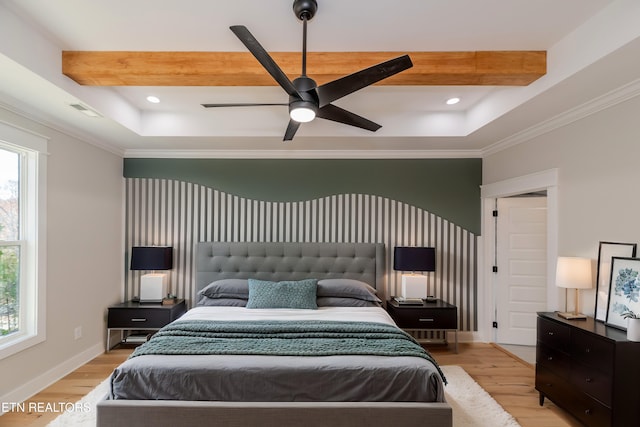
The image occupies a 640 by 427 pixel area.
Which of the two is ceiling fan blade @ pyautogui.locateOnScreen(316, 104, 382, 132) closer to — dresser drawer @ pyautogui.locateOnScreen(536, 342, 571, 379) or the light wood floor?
dresser drawer @ pyautogui.locateOnScreen(536, 342, 571, 379)

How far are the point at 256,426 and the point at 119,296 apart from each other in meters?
3.16

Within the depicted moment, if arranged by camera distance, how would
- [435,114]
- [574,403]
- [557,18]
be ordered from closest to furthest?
[557,18] < [574,403] < [435,114]

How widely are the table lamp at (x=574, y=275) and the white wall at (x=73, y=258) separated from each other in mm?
4513

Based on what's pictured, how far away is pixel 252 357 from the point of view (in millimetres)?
2412

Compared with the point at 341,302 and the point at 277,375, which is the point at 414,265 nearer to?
the point at 341,302

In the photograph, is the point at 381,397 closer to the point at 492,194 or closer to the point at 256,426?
the point at 256,426

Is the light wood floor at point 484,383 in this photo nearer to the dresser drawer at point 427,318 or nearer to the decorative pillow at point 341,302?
the dresser drawer at point 427,318

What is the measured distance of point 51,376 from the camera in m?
3.30

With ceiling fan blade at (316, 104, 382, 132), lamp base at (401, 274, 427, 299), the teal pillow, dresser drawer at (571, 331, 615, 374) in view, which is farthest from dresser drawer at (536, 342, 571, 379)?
ceiling fan blade at (316, 104, 382, 132)

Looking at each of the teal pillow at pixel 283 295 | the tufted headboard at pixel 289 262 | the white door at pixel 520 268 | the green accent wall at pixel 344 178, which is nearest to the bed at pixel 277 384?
the teal pillow at pixel 283 295

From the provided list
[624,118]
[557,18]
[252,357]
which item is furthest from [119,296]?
[624,118]

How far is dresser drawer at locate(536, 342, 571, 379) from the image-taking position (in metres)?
2.68

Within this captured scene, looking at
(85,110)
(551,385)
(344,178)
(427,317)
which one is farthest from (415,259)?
(85,110)

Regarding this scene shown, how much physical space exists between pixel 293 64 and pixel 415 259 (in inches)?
105
